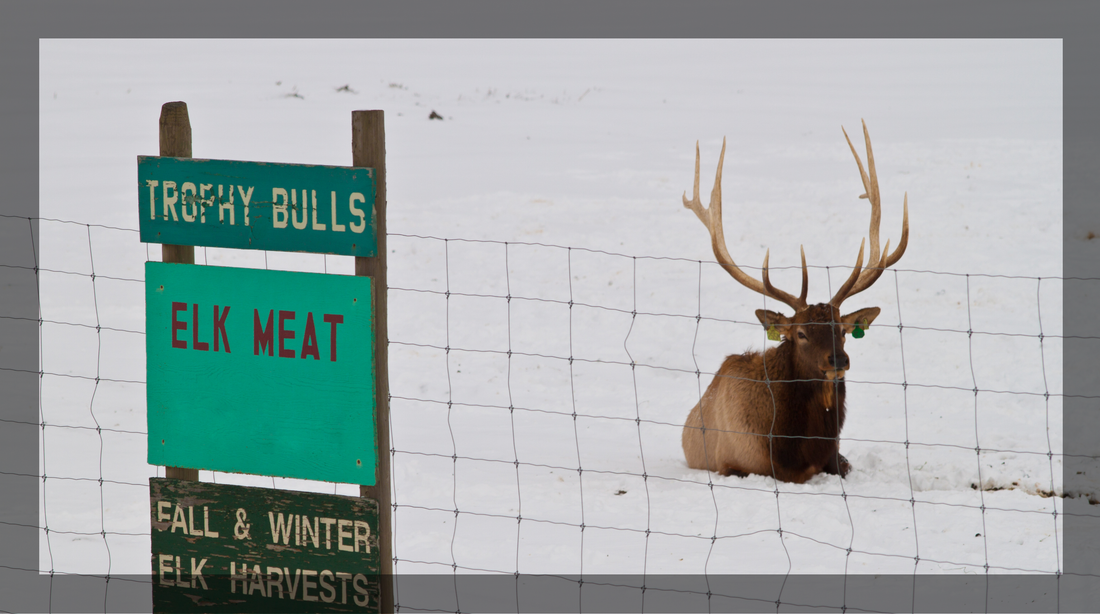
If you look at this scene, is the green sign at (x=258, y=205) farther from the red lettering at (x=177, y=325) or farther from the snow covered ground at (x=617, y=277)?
the snow covered ground at (x=617, y=277)

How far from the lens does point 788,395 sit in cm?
685

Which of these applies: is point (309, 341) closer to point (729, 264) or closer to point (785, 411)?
point (729, 264)

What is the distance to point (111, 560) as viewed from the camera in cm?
511

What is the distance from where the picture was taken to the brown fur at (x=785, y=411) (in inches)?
259

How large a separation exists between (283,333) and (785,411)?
3925mm

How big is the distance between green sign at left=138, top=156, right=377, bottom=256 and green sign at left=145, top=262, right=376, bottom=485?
0.37ft

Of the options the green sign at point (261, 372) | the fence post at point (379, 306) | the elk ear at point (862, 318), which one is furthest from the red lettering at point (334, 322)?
the elk ear at point (862, 318)

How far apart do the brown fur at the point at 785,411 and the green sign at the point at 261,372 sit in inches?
127

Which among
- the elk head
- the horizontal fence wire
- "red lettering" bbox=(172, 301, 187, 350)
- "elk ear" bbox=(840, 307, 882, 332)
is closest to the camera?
"red lettering" bbox=(172, 301, 187, 350)

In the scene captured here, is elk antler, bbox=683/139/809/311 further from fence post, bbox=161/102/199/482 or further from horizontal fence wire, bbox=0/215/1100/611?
fence post, bbox=161/102/199/482

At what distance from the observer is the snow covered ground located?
5.57 m

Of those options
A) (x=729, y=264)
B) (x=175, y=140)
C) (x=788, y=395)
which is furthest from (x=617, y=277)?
(x=175, y=140)

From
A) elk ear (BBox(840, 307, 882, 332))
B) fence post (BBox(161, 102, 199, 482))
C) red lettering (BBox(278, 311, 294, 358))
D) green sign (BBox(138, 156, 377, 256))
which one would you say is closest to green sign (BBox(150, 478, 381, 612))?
fence post (BBox(161, 102, 199, 482))
